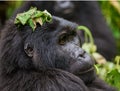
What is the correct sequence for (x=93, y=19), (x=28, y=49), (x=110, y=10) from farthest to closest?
(x=93, y=19) < (x=110, y=10) < (x=28, y=49)

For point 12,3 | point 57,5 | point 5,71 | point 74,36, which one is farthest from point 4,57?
point 12,3

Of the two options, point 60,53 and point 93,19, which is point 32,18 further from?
point 93,19

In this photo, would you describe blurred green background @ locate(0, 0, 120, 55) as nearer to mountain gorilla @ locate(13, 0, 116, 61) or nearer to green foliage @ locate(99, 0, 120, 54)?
green foliage @ locate(99, 0, 120, 54)

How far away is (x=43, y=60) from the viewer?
12.5 feet

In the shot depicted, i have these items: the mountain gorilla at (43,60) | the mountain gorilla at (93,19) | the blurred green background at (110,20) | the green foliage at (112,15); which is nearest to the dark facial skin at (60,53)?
the mountain gorilla at (43,60)

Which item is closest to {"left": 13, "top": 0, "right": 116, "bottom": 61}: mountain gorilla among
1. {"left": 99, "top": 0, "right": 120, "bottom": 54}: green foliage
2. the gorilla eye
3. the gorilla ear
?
{"left": 99, "top": 0, "right": 120, "bottom": 54}: green foliage

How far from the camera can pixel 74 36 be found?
13.3 feet

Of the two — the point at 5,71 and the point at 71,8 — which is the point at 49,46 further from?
the point at 71,8

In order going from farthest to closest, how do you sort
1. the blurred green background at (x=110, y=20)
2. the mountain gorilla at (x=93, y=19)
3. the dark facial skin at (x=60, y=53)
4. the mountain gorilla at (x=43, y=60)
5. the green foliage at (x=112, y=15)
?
the mountain gorilla at (x=93, y=19) < the green foliage at (x=112, y=15) < the blurred green background at (x=110, y=20) < the dark facial skin at (x=60, y=53) < the mountain gorilla at (x=43, y=60)

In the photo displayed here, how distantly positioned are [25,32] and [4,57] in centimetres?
29

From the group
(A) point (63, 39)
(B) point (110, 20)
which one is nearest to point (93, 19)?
(B) point (110, 20)

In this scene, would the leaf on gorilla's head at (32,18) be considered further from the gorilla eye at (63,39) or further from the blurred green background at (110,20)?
the blurred green background at (110,20)

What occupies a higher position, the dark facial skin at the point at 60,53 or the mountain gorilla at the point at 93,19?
the mountain gorilla at the point at 93,19

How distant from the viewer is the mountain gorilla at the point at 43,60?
3697 mm
